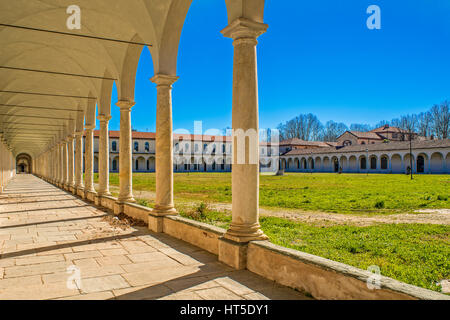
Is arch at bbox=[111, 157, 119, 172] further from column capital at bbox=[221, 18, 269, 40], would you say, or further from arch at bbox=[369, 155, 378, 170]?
column capital at bbox=[221, 18, 269, 40]

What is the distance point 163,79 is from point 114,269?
4.46 m

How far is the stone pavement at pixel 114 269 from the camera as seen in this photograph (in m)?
3.77

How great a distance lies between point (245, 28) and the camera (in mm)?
4703

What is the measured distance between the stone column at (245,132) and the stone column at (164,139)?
3111 mm

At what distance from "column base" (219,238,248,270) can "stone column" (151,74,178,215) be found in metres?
2.92

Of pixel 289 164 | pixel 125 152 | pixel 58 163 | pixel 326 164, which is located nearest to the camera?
pixel 125 152

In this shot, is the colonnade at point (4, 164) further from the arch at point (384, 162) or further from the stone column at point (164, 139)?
the arch at point (384, 162)

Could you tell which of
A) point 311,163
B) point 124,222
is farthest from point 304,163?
point 124,222

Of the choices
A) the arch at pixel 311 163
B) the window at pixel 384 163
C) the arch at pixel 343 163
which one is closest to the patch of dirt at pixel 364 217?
the window at pixel 384 163

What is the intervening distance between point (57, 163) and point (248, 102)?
2693 centimetres

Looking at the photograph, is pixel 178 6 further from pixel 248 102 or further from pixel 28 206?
pixel 28 206

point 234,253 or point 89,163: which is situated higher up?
point 89,163

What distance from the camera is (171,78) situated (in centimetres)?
761

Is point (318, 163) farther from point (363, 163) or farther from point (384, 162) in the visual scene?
point (384, 162)
